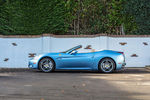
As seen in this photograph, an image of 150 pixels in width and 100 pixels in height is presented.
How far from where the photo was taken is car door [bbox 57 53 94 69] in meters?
14.5

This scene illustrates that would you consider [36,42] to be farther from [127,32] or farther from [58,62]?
[127,32]

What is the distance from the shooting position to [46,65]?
14820 mm

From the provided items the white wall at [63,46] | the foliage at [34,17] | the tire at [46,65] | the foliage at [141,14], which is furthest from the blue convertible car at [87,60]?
the foliage at [34,17]

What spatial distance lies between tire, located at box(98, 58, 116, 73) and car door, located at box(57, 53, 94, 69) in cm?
47

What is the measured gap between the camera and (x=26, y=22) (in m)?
27.8

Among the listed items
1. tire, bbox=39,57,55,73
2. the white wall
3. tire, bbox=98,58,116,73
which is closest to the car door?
tire, bbox=39,57,55,73

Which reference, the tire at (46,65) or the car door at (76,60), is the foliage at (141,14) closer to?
the car door at (76,60)

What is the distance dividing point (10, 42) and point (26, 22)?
9401 millimetres

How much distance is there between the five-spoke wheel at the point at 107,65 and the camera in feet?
47.5

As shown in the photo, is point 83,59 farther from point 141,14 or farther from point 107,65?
point 141,14

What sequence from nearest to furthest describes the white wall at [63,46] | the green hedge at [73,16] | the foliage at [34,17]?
1. the white wall at [63,46]
2. the green hedge at [73,16]
3. the foliage at [34,17]

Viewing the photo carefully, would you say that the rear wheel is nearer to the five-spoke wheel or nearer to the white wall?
the five-spoke wheel

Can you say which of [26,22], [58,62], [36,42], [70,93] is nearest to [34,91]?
[70,93]

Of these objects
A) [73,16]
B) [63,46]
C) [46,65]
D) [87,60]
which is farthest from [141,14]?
[46,65]
